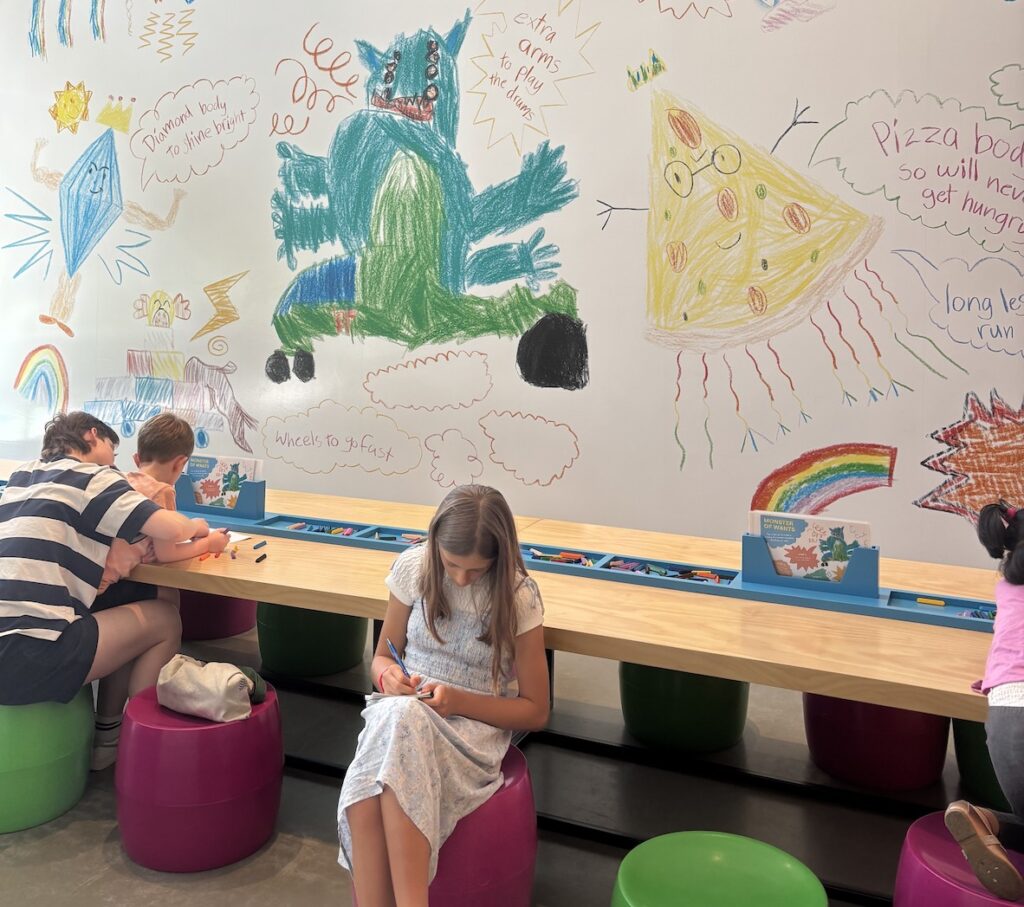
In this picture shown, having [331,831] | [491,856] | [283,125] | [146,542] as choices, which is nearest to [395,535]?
[146,542]

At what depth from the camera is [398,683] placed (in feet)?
5.92

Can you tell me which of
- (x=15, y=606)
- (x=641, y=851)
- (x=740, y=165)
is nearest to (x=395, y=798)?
(x=641, y=851)

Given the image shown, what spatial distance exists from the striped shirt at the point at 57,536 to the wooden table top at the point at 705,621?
16 cm

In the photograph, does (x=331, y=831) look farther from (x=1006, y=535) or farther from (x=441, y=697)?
(x=1006, y=535)

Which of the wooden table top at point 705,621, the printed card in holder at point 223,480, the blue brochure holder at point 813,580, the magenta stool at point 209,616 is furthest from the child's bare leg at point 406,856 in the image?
the magenta stool at point 209,616

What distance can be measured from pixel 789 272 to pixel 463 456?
1555mm

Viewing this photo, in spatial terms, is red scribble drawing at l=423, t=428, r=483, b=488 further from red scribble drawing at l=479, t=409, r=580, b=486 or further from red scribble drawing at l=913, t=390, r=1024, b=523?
red scribble drawing at l=913, t=390, r=1024, b=523

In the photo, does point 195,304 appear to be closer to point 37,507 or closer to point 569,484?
point 569,484

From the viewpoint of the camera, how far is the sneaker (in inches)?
99.2

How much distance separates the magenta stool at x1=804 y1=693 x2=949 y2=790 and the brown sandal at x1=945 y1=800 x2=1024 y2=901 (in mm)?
1035

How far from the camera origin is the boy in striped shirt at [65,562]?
2.11m

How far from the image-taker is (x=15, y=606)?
6.91 ft

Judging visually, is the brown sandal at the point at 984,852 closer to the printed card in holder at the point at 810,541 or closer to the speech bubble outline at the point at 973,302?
the printed card in holder at the point at 810,541

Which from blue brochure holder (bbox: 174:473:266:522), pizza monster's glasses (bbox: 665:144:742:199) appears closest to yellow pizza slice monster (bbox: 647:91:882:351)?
pizza monster's glasses (bbox: 665:144:742:199)
